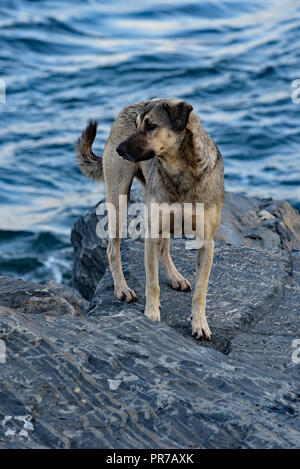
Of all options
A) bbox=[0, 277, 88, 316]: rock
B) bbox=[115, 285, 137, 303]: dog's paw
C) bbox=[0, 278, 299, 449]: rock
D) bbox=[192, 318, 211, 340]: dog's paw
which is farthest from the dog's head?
bbox=[0, 277, 88, 316]: rock

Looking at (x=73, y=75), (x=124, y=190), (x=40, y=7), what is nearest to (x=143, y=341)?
(x=124, y=190)

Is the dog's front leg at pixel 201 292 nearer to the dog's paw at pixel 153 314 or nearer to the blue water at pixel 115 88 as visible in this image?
the dog's paw at pixel 153 314

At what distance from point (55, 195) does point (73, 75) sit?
6.42m

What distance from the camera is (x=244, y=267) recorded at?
7.54 m

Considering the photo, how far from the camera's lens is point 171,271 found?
7.28 metres

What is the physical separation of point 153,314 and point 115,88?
14507 millimetres

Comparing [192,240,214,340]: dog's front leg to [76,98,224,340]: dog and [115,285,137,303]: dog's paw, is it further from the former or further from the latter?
[115,285,137,303]: dog's paw

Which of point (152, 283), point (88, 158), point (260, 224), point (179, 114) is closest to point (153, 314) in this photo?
point (152, 283)

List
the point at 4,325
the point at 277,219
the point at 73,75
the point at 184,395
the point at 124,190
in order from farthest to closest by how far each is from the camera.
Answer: the point at 73,75
the point at 277,219
the point at 124,190
the point at 4,325
the point at 184,395

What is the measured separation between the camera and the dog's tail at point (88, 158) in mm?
7719

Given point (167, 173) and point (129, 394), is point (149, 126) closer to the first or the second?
point (167, 173)

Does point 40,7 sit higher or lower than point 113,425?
higher

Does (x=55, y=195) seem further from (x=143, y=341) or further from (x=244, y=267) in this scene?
(x=143, y=341)
